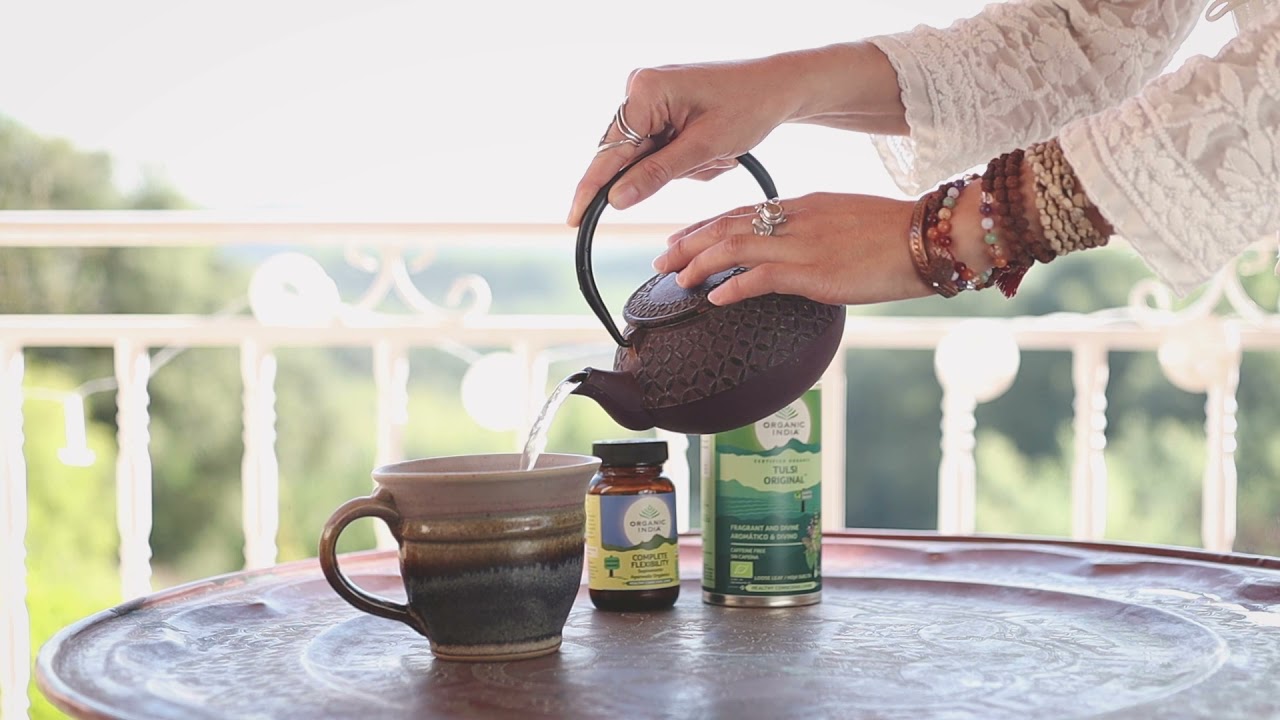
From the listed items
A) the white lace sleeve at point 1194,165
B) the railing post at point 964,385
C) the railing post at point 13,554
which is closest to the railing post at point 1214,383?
the railing post at point 964,385

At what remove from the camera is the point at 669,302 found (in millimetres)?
869

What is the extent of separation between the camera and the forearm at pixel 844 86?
106 centimetres

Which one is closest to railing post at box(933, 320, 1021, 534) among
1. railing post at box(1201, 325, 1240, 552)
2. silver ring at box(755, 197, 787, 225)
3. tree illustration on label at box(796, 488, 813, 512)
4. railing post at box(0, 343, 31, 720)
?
railing post at box(1201, 325, 1240, 552)

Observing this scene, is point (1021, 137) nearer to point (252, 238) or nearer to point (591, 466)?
point (591, 466)

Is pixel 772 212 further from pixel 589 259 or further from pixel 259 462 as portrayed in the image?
pixel 259 462

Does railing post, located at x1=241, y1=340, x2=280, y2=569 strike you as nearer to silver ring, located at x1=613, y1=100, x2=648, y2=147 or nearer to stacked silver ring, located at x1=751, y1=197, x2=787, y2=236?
silver ring, located at x1=613, y1=100, x2=648, y2=147

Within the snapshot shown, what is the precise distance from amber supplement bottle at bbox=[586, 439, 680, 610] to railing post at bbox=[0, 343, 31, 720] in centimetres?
142

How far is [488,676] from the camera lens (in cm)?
75

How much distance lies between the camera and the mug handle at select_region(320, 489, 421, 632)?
2.58ft

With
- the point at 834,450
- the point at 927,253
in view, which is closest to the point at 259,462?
the point at 834,450

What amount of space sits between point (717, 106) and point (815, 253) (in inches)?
7.4

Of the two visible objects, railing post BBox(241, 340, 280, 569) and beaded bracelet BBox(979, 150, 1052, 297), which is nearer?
beaded bracelet BBox(979, 150, 1052, 297)

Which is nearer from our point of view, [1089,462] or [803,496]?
[803,496]

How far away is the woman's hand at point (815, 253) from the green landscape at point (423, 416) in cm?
582
